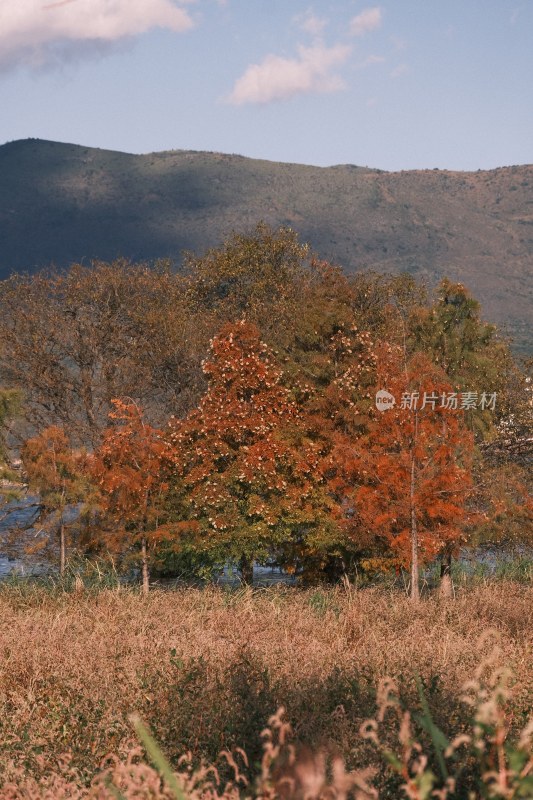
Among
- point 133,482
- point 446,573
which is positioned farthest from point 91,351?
point 446,573

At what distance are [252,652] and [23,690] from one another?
212 cm

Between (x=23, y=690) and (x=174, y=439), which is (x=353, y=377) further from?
(x=23, y=690)

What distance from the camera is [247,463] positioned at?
69.7 ft

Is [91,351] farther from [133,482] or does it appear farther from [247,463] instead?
[133,482]

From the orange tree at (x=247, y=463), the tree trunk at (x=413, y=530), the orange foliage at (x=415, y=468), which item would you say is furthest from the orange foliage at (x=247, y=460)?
the tree trunk at (x=413, y=530)

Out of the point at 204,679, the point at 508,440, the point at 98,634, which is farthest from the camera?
the point at 508,440

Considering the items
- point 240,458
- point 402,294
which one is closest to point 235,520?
point 240,458

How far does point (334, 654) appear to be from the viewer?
30.8ft

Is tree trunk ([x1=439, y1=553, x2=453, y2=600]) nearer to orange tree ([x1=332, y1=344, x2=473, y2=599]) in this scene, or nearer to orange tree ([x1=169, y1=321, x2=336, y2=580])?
orange tree ([x1=332, y1=344, x2=473, y2=599])

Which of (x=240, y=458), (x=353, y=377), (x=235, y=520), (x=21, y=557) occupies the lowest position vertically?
(x=21, y=557)

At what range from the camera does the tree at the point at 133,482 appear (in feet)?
66.5

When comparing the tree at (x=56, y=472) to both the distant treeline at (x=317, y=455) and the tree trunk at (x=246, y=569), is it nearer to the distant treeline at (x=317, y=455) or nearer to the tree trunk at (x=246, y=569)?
the distant treeline at (x=317, y=455)

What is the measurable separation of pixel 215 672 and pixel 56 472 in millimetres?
14980

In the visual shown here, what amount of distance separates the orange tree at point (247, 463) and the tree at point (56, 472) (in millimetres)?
2243
